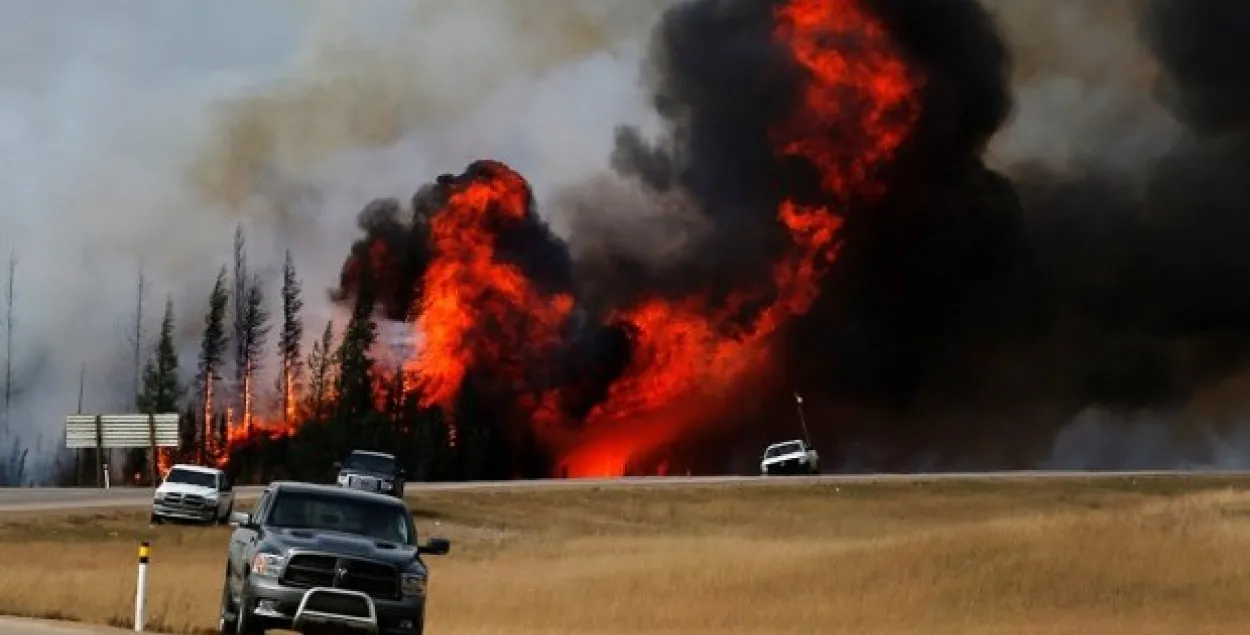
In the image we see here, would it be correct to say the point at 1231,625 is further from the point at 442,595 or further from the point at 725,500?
the point at 725,500

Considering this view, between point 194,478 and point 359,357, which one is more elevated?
point 359,357

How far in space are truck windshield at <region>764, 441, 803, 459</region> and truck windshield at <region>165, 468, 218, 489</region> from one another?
1514 inches

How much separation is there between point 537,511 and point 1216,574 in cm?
3313

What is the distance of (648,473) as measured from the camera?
10831 centimetres

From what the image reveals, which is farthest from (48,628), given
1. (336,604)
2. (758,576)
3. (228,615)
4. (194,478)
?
(194,478)

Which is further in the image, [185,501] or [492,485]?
[492,485]

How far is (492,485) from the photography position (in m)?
80.3

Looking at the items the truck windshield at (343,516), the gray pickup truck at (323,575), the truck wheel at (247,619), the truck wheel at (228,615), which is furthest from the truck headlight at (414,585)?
the truck wheel at (228,615)

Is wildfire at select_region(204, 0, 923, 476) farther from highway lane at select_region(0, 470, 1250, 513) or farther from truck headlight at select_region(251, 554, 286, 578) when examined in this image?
truck headlight at select_region(251, 554, 286, 578)

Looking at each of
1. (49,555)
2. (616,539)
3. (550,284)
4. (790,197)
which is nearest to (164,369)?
(550,284)

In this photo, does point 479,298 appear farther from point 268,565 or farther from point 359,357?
point 268,565

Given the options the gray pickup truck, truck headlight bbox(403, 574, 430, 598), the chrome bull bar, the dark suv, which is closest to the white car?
the dark suv

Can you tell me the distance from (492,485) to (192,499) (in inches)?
1021

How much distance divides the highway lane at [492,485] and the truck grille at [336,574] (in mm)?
38714
